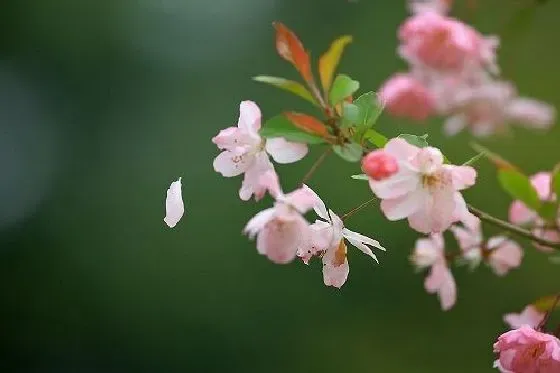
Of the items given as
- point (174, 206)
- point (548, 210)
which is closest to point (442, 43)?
point (548, 210)

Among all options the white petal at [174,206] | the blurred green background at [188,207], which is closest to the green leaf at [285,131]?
the white petal at [174,206]

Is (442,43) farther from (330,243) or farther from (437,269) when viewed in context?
(330,243)

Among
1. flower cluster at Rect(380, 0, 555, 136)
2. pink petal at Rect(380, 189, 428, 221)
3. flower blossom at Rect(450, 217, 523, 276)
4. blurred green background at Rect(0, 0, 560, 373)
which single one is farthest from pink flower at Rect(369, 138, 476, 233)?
blurred green background at Rect(0, 0, 560, 373)

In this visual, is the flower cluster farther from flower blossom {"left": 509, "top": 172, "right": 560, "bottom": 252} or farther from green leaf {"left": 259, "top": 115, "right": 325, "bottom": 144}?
green leaf {"left": 259, "top": 115, "right": 325, "bottom": 144}

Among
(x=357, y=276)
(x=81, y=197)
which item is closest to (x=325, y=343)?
(x=357, y=276)

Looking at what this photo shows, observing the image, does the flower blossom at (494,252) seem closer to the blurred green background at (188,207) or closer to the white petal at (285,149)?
the white petal at (285,149)
